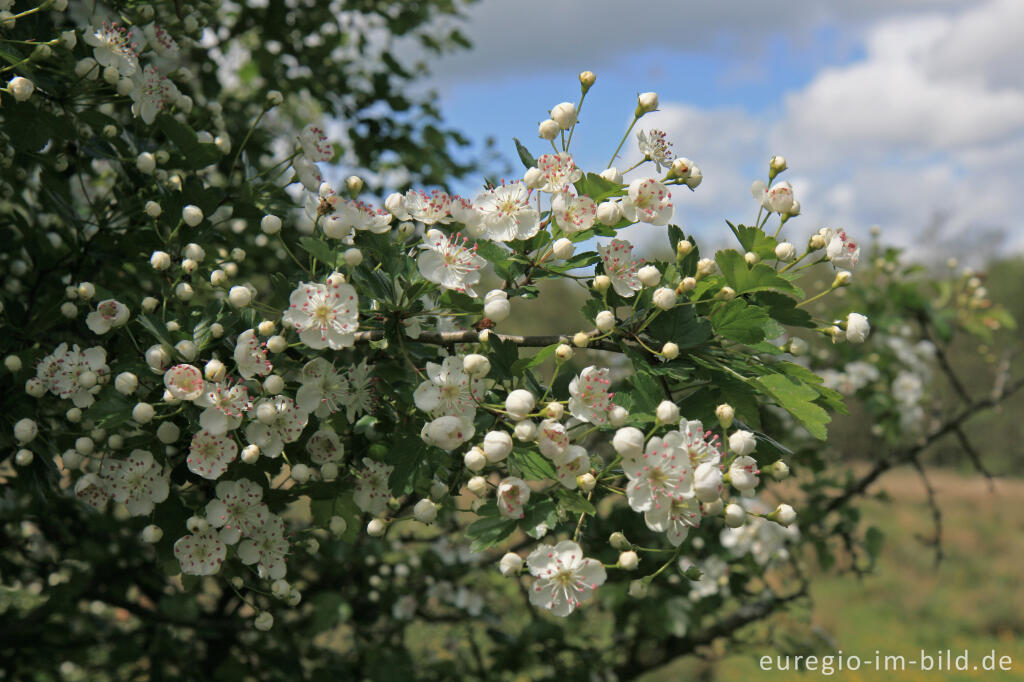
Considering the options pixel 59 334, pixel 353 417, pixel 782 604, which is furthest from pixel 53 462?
pixel 782 604

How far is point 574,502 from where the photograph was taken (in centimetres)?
148

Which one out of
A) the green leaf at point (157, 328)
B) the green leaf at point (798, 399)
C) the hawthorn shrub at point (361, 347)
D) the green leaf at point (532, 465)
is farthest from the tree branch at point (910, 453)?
the green leaf at point (157, 328)

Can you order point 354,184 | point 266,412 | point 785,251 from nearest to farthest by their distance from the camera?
1. point 266,412
2. point 785,251
3. point 354,184

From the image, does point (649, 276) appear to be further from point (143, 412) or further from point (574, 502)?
point (143, 412)

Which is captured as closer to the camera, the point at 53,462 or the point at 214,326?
the point at 214,326

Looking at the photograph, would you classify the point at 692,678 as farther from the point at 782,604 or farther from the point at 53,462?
the point at 53,462

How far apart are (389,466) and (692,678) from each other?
898cm

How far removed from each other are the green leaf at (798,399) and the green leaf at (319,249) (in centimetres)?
89

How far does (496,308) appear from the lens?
1.55 metres

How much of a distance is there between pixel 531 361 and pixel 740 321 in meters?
0.42

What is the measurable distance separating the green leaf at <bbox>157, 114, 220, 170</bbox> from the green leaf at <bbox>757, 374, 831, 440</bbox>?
1.48 metres

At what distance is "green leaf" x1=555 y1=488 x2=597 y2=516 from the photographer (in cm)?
146

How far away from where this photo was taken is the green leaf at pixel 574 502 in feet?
4.79

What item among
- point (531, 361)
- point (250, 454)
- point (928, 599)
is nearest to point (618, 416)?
point (531, 361)
